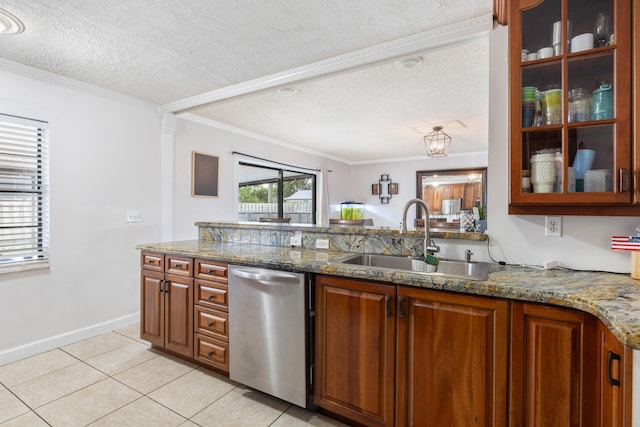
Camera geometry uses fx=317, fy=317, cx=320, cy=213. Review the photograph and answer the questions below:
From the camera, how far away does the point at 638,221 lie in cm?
156

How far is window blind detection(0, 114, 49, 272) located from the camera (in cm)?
250

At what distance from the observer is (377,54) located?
223cm

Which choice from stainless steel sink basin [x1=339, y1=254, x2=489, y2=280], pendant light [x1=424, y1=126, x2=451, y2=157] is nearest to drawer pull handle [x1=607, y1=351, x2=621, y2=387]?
stainless steel sink basin [x1=339, y1=254, x2=489, y2=280]

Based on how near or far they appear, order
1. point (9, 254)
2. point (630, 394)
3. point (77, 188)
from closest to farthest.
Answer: point (630, 394), point (9, 254), point (77, 188)

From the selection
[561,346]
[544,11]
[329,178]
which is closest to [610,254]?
[561,346]

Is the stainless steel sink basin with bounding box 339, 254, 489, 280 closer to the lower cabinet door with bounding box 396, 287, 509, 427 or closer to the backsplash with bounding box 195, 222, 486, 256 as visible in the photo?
the backsplash with bounding box 195, 222, 486, 256

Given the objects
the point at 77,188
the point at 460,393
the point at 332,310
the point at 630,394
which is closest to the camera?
the point at 630,394

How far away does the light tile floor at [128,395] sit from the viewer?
1808 mm

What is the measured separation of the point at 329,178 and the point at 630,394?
617cm

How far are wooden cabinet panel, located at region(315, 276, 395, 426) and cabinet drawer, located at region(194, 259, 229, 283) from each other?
0.74 metres

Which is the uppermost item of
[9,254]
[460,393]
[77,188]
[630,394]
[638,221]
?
[77,188]

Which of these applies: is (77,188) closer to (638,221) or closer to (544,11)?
(544,11)

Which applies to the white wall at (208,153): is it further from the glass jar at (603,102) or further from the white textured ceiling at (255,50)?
the glass jar at (603,102)

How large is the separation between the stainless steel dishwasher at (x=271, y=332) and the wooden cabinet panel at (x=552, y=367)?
1008mm
